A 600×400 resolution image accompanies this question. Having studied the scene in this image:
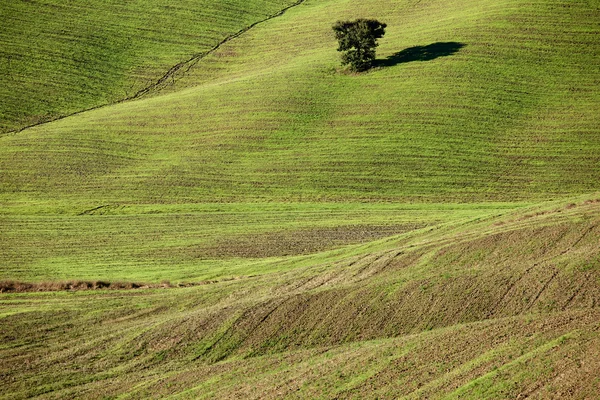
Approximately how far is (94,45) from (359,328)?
7419 centimetres

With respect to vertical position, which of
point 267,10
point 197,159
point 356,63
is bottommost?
point 197,159

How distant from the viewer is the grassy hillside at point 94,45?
89.1 m

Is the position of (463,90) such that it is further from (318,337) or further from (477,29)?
(318,337)

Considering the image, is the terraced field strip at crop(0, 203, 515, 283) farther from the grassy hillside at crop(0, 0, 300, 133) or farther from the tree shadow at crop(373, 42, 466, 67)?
the tree shadow at crop(373, 42, 466, 67)

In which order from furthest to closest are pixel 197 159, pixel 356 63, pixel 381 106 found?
pixel 356 63
pixel 381 106
pixel 197 159

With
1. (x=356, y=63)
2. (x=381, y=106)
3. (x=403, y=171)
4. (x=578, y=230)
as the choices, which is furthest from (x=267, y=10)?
(x=578, y=230)

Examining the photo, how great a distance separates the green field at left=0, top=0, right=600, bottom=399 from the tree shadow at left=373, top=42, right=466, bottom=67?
0.45 meters

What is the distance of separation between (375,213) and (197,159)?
20485 mm

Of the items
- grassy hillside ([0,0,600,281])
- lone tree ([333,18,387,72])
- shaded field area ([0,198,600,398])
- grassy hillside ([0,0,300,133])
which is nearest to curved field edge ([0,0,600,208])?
grassy hillside ([0,0,600,281])

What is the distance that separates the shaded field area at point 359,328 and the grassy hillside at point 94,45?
48.2 m

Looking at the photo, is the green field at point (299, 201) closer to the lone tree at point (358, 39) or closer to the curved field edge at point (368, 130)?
the curved field edge at point (368, 130)

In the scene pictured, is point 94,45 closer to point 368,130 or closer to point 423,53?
point 423,53

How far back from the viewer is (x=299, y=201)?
63500 mm

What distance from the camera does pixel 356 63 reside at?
83938 millimetres
